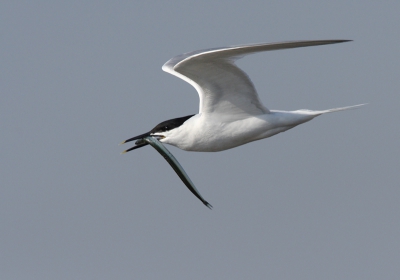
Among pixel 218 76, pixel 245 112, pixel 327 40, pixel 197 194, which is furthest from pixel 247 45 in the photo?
pixel 197 194

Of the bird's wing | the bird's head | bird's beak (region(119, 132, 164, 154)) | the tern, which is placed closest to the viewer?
the bird's wing

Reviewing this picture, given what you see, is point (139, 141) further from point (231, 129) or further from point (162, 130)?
point (231, 129)

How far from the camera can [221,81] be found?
1056cm

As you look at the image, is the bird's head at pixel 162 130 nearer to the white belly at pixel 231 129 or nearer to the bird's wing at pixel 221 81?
the white belly at pixel 231 129

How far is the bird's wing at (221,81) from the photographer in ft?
31.7

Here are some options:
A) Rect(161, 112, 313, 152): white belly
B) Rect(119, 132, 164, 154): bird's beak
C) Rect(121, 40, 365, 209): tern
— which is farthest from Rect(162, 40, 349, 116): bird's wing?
Rect(119, 132, 164, 154): bird's beak

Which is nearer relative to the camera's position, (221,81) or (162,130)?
(221,81)

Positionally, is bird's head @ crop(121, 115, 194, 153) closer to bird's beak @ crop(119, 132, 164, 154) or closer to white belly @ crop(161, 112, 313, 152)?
bird's beak @ crop(119, 132, 164, 154)

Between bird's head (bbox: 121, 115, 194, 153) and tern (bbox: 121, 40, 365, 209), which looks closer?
tern (bbox: 121, 40, 365, 209)

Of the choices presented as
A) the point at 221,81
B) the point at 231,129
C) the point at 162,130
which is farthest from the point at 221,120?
the point at 162,130

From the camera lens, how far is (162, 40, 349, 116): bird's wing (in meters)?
9.66

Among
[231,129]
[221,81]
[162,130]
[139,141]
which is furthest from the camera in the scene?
[139,141]

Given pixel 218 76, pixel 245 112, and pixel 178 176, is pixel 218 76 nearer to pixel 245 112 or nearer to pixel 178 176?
pixel 245 112

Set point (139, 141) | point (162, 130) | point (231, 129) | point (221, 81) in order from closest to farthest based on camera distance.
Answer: point (221, 81) < point (231, 129) < point (162, 130) < point (139, 141)
